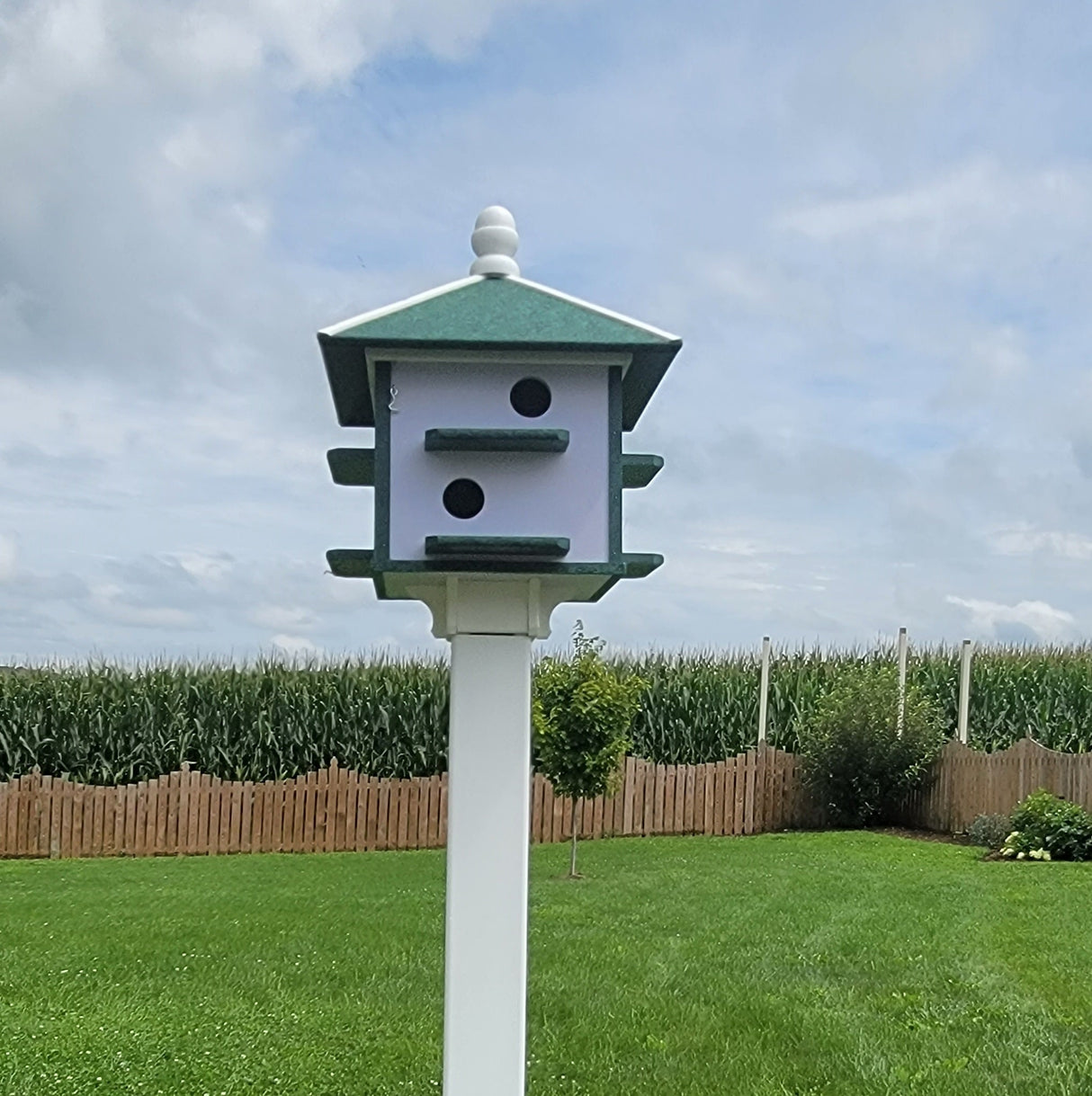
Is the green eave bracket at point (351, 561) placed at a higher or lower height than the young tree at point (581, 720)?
higher

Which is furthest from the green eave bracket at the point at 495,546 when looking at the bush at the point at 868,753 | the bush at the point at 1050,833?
the bush at the point at 868,753

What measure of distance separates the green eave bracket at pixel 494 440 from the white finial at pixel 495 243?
21.5 inches

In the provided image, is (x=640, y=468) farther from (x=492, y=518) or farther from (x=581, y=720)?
(x=581, y=720)

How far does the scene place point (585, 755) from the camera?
45.8 feet

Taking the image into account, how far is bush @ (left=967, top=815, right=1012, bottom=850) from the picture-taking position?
16.9 metres

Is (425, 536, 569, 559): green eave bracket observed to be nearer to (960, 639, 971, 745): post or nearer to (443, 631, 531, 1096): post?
(443, 631, 531, 1096): post

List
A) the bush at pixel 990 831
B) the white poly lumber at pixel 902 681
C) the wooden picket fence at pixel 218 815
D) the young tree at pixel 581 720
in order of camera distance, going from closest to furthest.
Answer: the young tree at pixel 581 720
the bush at pixel 990 831
the wooden picket fence at pixel 218 815
the white poly lumber at pixel 902 681

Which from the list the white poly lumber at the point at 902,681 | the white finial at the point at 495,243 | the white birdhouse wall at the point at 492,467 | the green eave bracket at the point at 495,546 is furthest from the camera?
the white poly lumber at the point at 902,681

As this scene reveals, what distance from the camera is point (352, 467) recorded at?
4.14 metres

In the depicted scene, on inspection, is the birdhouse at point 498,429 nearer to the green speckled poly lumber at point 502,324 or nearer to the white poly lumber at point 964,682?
the green speckled poly lumber at point 502,324

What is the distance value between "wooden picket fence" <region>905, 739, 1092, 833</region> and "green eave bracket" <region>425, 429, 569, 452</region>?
15514mm

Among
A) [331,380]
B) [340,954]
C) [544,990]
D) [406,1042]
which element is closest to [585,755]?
[340,954]

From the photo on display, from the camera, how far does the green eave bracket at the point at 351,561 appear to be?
376 cm

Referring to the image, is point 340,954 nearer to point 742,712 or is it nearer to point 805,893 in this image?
point 805,893
